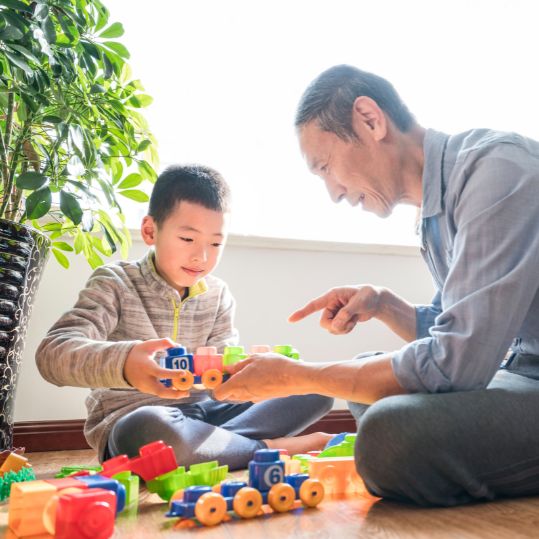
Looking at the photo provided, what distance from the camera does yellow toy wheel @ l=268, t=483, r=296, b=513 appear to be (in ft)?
3.23

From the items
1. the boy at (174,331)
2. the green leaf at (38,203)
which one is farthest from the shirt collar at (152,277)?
the green leaf at (38,203)

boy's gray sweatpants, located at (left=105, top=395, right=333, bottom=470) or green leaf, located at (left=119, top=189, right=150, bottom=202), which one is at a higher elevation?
green leaf, located at (left=119, top=189, right=150, bottom=202)

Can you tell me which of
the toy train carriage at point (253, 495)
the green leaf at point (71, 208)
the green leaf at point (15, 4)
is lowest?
the toy train carriage at point (253, 495)

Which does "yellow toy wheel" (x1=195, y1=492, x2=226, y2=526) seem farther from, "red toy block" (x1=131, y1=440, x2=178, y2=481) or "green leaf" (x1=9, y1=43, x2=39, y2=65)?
"green leaf" (x1=9, y1=43, x2=39, y2=65)

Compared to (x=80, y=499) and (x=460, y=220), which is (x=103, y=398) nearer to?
(x=80, y=499)

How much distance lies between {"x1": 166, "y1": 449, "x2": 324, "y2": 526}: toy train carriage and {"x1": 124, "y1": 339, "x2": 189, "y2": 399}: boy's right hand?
208 millimetres

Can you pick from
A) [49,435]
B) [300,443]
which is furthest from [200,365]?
[49,435]

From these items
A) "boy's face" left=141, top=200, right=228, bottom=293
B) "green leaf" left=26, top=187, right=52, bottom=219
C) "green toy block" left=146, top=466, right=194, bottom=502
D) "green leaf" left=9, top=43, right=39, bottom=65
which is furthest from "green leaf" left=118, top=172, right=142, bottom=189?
"green toy block" left=146, top=466, right=194, bottom=502

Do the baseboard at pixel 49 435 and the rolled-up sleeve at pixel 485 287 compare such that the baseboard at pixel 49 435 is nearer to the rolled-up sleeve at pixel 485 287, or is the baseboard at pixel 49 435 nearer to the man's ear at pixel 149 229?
the man's ear at pixel 149 229

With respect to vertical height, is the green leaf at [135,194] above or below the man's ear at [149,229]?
above

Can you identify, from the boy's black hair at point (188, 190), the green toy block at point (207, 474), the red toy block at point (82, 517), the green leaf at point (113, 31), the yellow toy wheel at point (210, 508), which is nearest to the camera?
the red toy block at point (82, 517)

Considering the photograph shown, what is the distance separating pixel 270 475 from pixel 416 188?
0.58 metres

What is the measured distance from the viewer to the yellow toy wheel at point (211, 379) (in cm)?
116

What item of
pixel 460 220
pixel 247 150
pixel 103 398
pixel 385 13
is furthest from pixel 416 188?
pixel 385 13
